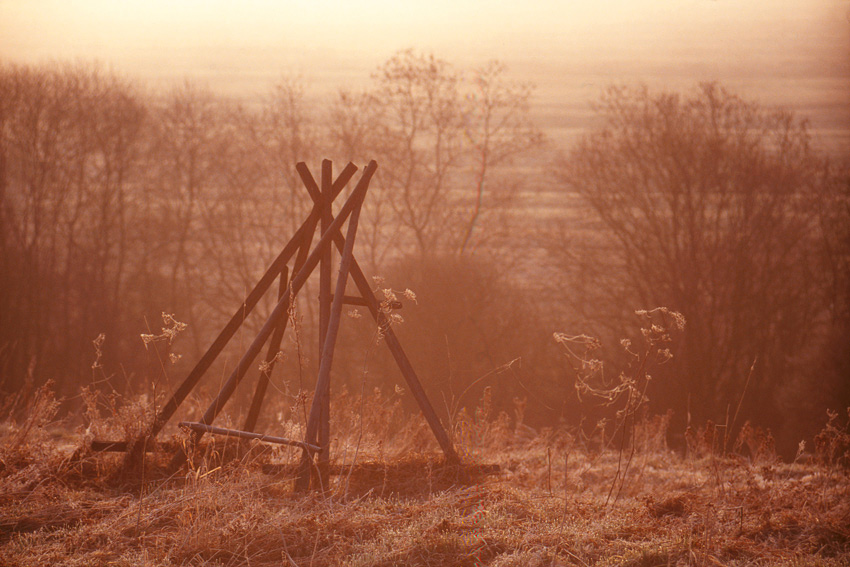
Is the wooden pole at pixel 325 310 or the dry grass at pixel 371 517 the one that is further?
Result: the wooden pole at pixel 325 310

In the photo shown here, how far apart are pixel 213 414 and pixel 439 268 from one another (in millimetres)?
20162

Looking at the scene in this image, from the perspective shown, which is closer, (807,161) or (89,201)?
(807,161)

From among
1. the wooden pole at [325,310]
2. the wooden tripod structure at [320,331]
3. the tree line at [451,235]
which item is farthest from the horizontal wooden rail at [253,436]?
the tree line at [451,235]

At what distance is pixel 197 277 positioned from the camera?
32062 mm

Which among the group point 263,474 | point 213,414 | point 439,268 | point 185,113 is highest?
point 185,113

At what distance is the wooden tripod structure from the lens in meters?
5.70

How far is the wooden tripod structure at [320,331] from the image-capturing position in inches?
224

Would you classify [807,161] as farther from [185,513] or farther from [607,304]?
[185,513]

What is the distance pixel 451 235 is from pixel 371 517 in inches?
1003

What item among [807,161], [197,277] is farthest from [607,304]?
[197,277]

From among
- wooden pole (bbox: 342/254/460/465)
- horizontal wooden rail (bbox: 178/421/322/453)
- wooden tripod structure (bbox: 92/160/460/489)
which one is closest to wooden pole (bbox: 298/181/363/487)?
wooden tripod structure (bbox: 92/160/460/489)

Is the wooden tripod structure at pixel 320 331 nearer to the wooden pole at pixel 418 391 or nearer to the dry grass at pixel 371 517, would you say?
the wooden pole at pixel 418 391

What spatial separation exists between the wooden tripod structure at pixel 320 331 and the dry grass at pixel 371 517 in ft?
0.84

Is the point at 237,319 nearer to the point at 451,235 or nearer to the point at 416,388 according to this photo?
the point at 416,388
